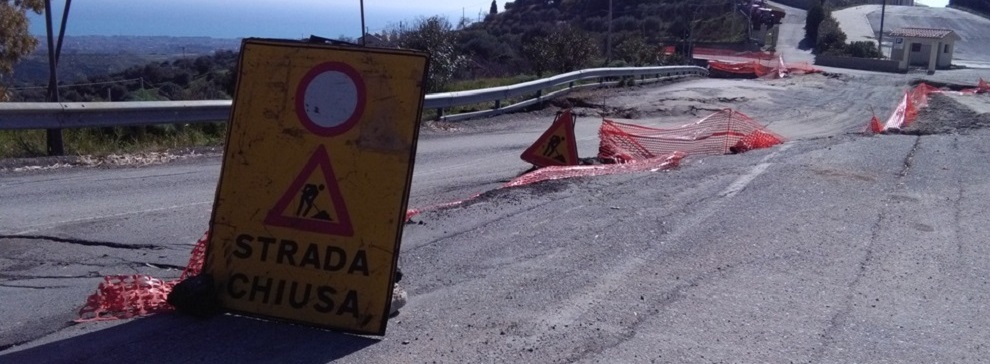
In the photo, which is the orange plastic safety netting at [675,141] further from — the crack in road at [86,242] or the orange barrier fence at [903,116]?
the crack in road at [86,242]

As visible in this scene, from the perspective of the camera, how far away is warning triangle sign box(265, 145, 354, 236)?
16.7 ft

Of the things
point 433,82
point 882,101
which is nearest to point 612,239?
point 433,82

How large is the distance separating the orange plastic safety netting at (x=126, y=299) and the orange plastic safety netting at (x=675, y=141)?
23.8ft

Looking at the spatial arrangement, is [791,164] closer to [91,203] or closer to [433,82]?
[91,203]

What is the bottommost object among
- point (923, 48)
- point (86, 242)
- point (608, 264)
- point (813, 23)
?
point (86, 242)

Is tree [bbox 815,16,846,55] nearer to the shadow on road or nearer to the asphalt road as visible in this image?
the asphalt road

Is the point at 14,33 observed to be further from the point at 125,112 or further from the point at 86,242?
the point at 86,242

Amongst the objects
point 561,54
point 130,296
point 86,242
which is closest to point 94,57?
point 561,54

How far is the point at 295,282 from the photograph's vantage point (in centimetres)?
514

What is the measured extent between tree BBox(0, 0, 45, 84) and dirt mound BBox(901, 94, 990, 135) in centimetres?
1721

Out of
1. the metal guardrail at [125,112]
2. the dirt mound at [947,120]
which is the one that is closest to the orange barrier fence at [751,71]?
the dirt mound at [947,120]

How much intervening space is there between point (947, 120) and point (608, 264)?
1274 cm

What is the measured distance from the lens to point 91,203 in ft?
30.2

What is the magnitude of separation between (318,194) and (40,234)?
3.62 m
